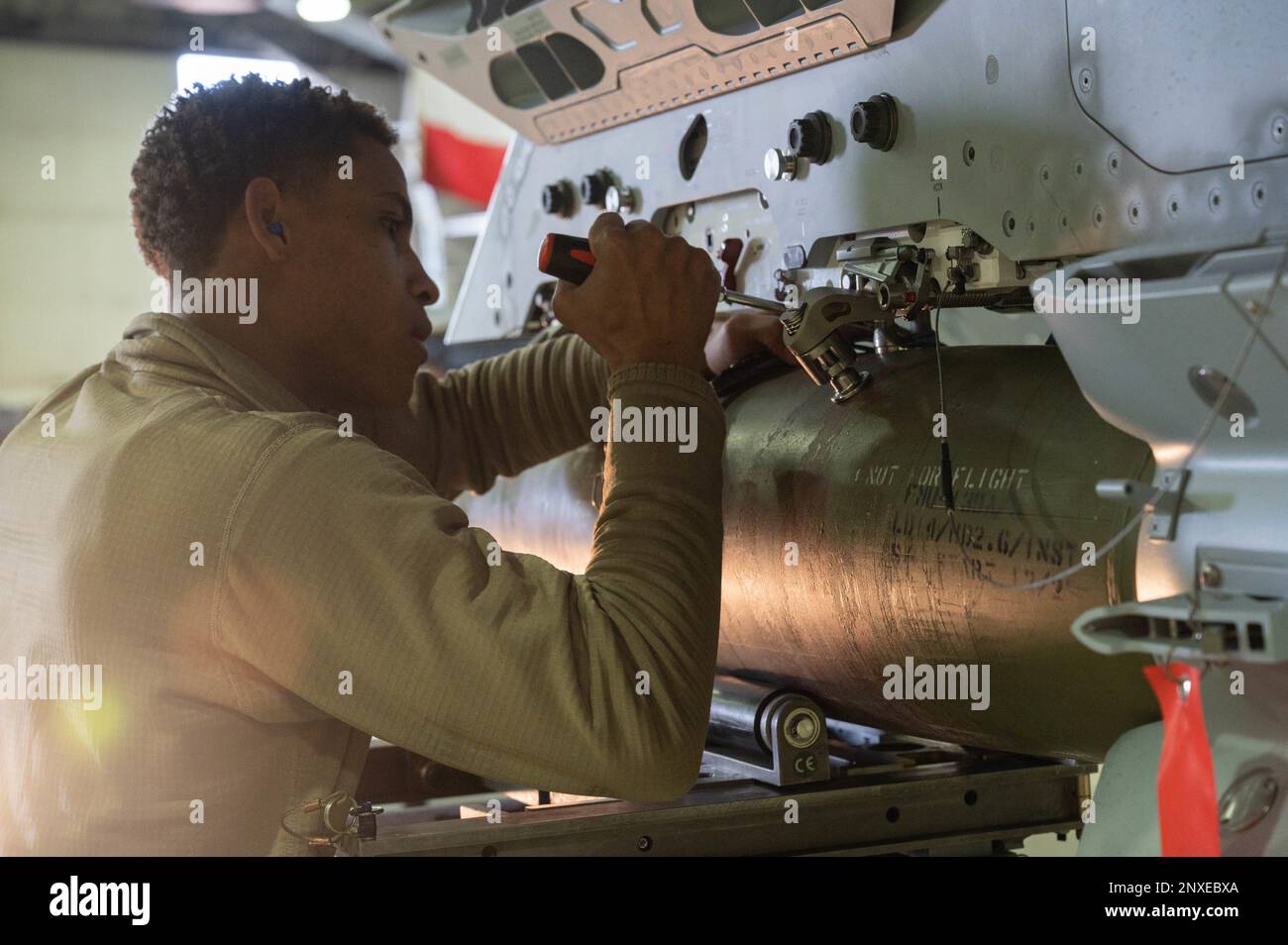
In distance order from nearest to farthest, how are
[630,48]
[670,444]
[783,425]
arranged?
[670,444]
[783,425]
[630,48]

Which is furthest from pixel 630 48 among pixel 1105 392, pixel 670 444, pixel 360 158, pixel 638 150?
pixel 1105 392

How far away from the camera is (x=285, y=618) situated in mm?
1329

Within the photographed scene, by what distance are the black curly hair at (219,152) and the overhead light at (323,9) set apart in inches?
43.4

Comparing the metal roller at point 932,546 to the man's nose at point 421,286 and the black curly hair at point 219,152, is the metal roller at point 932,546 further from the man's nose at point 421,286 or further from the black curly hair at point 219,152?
the black curly hair at point 219,152

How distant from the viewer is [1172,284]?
1.08 meters

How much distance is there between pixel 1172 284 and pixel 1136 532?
0.25m

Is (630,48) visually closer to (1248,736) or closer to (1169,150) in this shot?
(1169,150)
